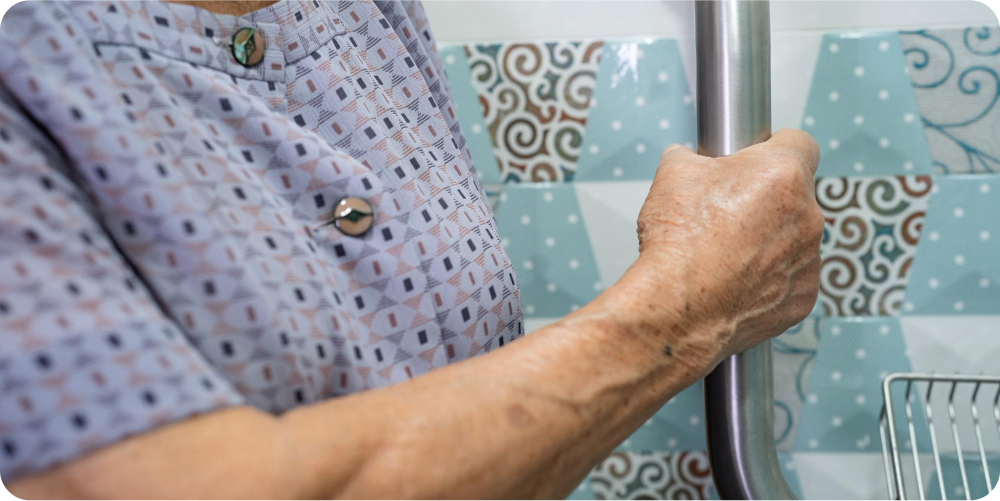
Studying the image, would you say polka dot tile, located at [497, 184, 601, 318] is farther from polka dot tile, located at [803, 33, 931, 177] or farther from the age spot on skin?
the age spot on skin

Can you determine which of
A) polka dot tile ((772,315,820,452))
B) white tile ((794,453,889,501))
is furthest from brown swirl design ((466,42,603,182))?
white tile ((794,453,889,501))

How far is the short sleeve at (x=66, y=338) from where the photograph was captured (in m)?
0.22

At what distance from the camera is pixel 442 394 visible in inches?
11.7

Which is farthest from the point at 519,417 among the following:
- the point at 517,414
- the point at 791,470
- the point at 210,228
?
the point at 791,470

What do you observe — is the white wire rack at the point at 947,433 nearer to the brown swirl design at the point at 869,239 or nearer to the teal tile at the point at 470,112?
the brown swirl design at the point at 869,239

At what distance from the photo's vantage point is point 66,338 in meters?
0.22

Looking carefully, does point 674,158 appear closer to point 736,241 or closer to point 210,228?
point 736,241

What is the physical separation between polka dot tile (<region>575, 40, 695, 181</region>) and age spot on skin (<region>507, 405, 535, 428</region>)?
0.42 meters

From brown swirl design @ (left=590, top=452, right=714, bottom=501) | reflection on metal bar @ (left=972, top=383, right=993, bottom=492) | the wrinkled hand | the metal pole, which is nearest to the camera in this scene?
the wrinkled hand

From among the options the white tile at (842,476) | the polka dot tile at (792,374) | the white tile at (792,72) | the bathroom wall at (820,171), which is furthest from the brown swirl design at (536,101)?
the white tile at (842,476)

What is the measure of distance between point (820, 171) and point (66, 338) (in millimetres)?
632

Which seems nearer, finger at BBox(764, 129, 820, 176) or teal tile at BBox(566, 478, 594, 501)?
finger at BBox(764, 129, 820, 176)

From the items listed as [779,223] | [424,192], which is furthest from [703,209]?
[424,192]

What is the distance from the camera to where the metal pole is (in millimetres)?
492
